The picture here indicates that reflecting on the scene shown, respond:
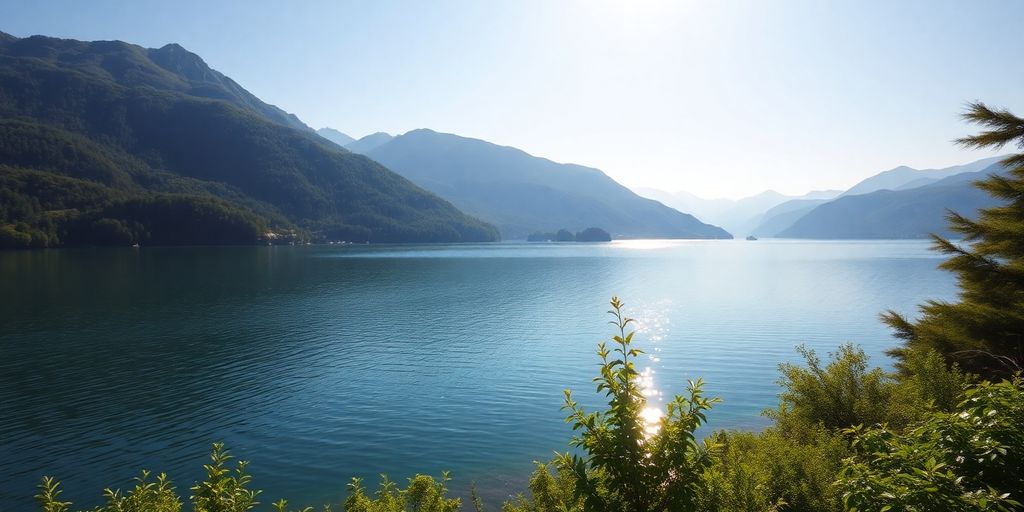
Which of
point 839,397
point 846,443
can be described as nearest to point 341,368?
point 839,397

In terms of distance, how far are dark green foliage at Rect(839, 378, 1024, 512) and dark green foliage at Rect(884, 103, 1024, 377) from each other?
41.0 feet

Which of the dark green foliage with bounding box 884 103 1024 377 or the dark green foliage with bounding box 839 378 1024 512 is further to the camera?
the dark green foliage with bounding box 884 103 1024 377

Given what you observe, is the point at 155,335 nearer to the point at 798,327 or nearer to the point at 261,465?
the point at 261,465

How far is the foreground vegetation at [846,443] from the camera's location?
7.77 metres

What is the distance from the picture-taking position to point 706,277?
429 ft

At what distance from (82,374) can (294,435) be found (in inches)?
1002

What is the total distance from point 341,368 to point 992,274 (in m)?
43.3

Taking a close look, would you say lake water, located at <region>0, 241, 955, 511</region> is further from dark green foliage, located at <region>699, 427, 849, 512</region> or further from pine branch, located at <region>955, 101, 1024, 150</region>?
pine branch, located at <region>955, 101, 1024, 150</region>

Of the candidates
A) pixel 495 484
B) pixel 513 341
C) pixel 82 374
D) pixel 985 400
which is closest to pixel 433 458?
pixel 495 484

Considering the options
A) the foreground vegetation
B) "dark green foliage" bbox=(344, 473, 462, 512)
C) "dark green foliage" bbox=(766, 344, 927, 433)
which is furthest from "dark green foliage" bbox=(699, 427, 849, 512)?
"dark green foliage" bbox=(344, 473, 462, 512)

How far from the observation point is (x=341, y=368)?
44.7 m

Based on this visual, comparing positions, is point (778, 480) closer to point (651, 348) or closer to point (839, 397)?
point (839, 397)

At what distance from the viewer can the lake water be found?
87.5 ft

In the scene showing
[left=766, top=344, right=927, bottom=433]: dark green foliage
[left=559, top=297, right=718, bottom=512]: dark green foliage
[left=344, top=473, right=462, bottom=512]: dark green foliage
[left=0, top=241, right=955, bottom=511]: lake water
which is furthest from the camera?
Answer: [left=0, top=241, right=955, bottom=511]: lake water
